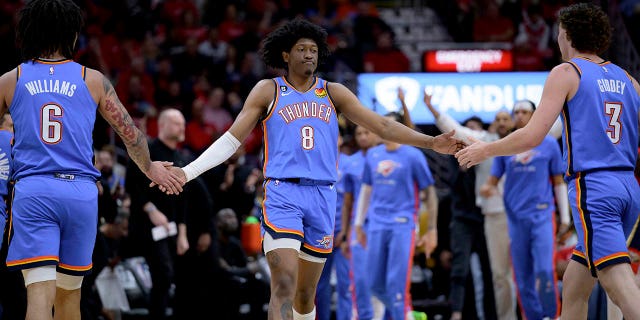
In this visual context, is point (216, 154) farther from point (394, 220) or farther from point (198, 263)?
point (198, 263)

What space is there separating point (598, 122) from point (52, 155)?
333 centimetres

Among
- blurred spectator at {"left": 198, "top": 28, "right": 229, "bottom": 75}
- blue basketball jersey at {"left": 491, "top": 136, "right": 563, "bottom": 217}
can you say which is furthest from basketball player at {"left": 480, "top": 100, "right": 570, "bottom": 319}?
blurred spectator at {"left": 198, "top": 28, "right": 229, "bottom": 75}

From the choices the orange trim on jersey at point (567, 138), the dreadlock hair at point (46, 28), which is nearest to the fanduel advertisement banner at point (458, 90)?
the orange trim on jersey at point (567, 138)

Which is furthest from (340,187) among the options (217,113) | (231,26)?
(231,26)

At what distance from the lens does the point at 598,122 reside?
573 cm

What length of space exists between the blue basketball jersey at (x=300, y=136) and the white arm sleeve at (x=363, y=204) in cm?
352

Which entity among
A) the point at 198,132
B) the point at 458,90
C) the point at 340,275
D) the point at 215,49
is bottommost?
the point at 340,275

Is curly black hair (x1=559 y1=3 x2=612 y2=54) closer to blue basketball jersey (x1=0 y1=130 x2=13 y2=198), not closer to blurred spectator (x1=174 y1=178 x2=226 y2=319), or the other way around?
blue basketball jersey (x1=0 y1=130 x2=13 y2=198)

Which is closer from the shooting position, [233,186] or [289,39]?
[289,39]

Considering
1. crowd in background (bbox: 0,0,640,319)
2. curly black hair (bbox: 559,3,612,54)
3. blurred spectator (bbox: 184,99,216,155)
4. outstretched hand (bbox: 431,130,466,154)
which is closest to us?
curly black hair (bbox: 559,3,612,54)

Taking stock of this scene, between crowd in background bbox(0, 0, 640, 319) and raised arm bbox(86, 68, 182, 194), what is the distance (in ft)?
9.54

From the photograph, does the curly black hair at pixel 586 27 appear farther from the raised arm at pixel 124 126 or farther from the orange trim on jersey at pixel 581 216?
the raised arm at pixel 124 126

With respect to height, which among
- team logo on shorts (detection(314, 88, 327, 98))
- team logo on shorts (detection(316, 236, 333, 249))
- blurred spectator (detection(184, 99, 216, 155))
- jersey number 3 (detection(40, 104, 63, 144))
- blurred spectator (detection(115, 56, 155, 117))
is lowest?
team logo on shorts (detection(316, 236, 333, 249))

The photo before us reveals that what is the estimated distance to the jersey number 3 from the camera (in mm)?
5695
